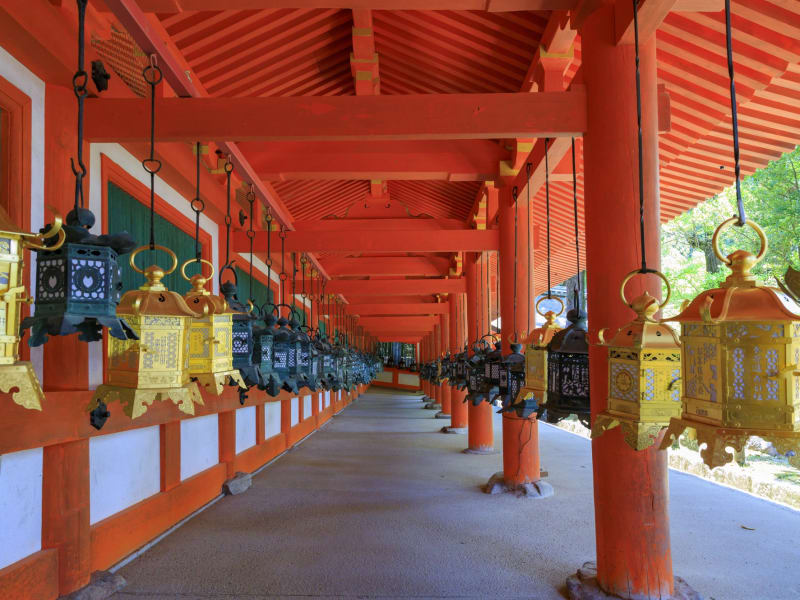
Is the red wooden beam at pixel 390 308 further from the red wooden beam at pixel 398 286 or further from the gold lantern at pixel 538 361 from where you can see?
the gold lantern at pixel 538 361

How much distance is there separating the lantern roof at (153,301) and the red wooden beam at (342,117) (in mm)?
1447

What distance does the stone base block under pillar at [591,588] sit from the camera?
3.20 m

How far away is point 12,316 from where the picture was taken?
1557 mm

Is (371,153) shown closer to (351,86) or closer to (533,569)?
(351,86)

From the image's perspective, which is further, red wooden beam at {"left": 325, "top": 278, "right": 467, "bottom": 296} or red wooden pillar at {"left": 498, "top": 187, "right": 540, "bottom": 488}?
red wooden beam at {"left": 325, "top": 278, "right": 467, "bottom": 296}

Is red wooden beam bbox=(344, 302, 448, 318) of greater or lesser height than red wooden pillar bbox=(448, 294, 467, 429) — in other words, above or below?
above

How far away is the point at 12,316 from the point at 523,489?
5.68 metres

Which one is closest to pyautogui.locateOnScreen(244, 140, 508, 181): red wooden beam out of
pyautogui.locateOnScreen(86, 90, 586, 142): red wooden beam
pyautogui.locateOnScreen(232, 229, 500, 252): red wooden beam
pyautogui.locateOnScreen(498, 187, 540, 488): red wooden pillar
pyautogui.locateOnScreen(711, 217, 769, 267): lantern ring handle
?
pyautogui.locateOnScreen(498, 187, 540, 488): red wooden pillar

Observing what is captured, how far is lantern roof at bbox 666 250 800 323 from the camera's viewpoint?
145cm

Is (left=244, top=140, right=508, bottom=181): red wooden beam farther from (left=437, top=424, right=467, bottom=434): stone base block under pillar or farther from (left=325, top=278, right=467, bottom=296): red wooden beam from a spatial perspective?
(left=437, top=424, right=467, bottom=434): stone base block under pillar

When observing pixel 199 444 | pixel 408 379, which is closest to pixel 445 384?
pixel 199 444

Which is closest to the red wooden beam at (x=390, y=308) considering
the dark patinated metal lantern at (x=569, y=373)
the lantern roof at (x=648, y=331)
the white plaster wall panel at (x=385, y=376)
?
the dark patinated metal lantern at (x=569, y=373)

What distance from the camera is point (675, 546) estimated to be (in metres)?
4.63

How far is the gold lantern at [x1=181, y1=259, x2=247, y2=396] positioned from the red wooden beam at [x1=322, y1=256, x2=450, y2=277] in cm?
801
